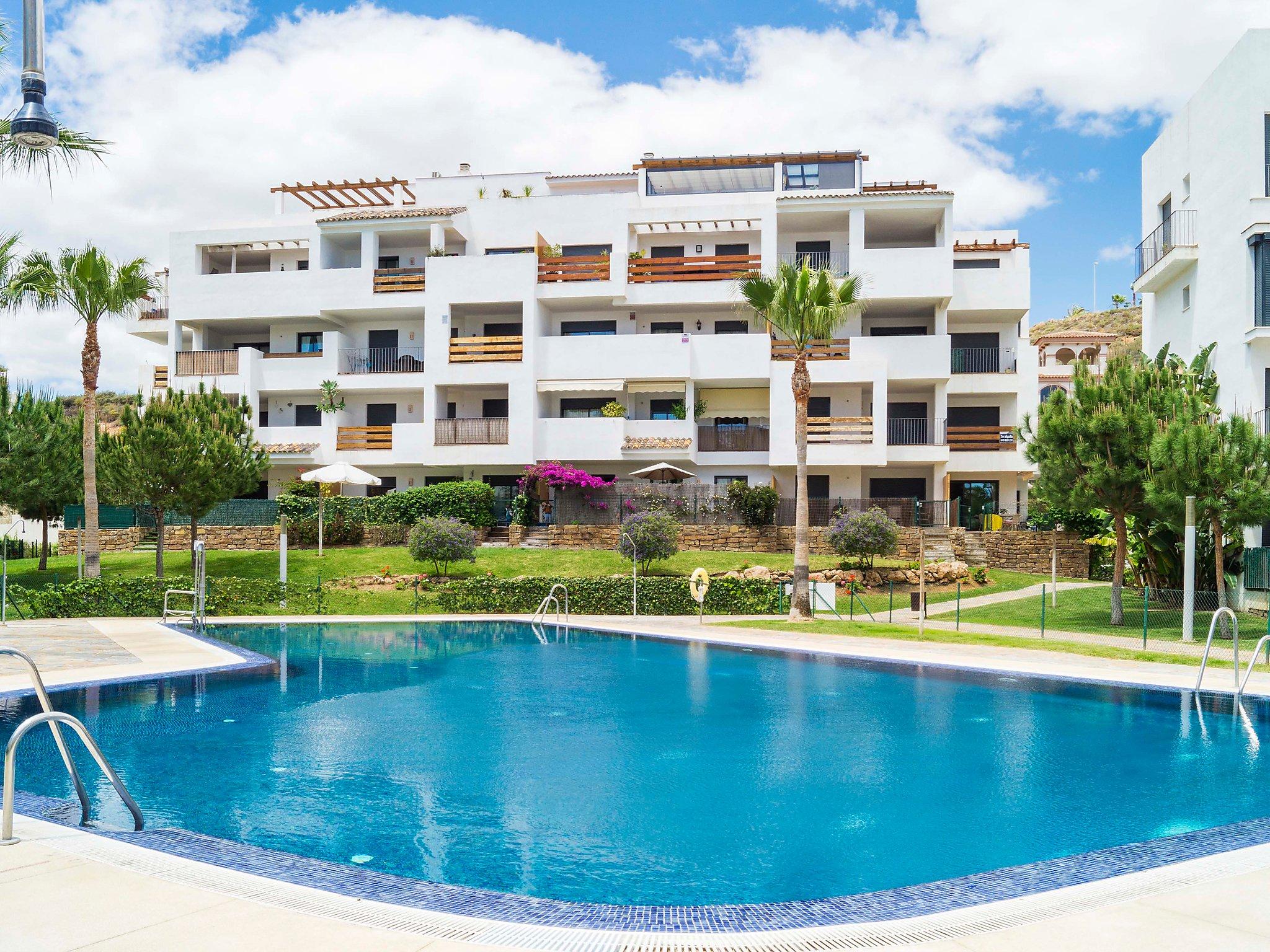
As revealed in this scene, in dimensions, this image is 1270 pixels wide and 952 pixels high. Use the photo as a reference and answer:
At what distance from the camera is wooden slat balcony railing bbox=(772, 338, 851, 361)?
3638cm

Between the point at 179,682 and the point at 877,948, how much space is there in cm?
1309

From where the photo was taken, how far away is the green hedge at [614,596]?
83.0 feet

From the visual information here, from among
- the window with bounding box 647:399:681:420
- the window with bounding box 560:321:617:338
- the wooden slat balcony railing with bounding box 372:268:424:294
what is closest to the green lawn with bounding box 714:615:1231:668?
the window with bounding box 647:399:681:420

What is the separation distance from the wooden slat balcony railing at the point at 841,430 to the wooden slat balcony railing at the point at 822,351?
8.58 ft

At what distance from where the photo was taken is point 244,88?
736 inches

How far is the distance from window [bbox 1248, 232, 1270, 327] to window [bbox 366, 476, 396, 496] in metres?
31.1

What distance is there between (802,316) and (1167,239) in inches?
523

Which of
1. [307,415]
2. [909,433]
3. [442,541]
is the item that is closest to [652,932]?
[442,541]

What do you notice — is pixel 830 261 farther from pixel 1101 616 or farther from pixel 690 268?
pixel 1101 616

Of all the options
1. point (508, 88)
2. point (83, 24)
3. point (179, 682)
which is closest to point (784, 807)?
point (179, 682)

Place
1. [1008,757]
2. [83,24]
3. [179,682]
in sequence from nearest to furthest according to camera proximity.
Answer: [83,24] → [1008,757] → [179,682]

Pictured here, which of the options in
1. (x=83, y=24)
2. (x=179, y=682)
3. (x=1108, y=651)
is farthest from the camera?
(x=1108, y=651)

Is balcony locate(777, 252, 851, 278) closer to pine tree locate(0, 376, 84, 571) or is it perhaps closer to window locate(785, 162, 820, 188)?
window locate(785, 162, 820, 188)

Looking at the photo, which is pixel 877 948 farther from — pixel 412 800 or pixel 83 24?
pixel 83 24
